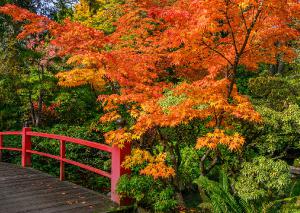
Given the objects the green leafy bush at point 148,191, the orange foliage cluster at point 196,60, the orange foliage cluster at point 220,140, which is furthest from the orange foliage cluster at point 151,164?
the orange foliage cluster at point 220,140

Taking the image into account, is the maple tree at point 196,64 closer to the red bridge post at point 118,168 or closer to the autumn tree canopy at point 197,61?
the autumn tree canopy at point 197,61

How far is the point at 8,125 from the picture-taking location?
47.8 feet

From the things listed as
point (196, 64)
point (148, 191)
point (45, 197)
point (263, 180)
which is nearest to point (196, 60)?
point (196, 64)

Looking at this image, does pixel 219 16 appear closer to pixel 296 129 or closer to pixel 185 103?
pixel 185 103

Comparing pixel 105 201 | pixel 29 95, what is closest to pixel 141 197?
pixel 105 201

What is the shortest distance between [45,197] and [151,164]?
Result: 233cm

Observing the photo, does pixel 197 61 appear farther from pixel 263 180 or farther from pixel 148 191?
pixel 263 180

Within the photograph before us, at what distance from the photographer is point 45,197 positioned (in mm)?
6828

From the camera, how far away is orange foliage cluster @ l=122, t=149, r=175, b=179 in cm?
584

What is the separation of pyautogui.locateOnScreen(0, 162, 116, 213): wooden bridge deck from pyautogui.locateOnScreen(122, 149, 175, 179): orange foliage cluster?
2.86 feet

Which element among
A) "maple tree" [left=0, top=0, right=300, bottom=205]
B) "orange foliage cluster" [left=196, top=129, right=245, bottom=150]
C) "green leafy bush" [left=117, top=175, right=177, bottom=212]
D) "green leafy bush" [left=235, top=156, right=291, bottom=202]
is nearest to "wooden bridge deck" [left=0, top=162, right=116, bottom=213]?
"green leafy bush" [left=117, top=175, right=177, bottom=212]

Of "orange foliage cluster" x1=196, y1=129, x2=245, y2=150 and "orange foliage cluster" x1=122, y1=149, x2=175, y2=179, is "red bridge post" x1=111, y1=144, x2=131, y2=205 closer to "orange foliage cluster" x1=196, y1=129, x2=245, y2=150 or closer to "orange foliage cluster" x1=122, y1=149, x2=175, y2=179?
"orange foliage cluster" x1=122, y1=149, x2=175, y2=179

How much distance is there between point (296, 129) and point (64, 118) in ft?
38.5

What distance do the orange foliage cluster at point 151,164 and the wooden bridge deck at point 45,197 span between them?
873 millimetres
